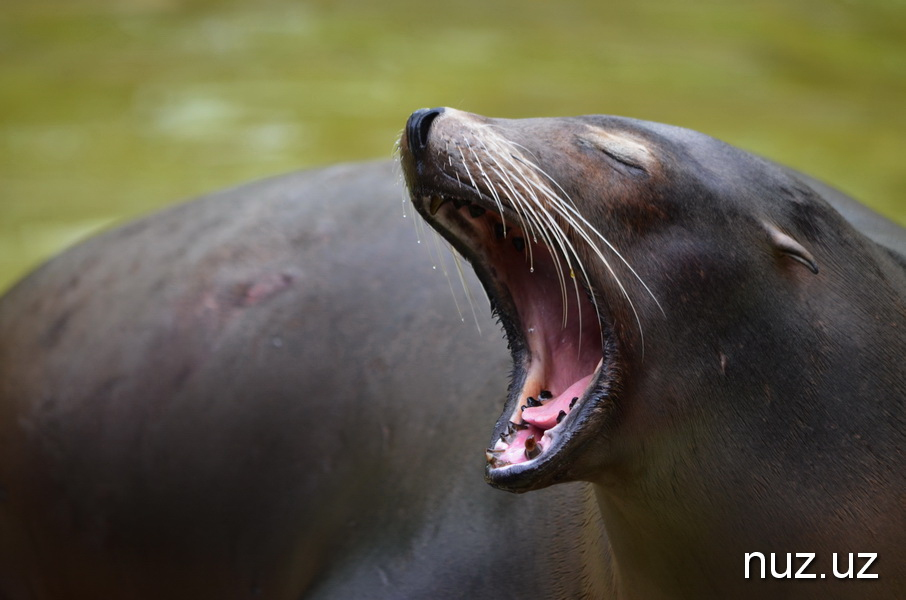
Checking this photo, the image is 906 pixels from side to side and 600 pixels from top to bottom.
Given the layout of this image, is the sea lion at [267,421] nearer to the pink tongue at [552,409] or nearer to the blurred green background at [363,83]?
the pink tongue at [552,409]

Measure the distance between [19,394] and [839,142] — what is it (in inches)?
170

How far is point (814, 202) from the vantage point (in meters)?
2.19

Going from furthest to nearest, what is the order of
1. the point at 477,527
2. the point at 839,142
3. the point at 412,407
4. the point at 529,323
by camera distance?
the point at 839,142, the point at 412,407, the point at 477,527, the point at 529,323

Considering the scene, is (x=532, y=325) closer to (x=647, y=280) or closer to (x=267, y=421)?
(x=647, y=280)

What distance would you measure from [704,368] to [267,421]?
126 cm

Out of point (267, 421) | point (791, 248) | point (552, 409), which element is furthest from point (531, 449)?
point (267, 421)

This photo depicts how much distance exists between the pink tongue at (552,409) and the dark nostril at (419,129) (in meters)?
0.45

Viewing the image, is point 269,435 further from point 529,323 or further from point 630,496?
point 630,496

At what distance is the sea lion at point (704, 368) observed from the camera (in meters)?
2.02

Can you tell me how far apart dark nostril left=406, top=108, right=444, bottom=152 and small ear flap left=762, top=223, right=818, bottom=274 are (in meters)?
0.56

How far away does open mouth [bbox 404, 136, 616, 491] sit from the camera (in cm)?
197

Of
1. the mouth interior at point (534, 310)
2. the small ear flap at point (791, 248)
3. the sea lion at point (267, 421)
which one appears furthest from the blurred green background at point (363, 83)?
the small ear flap at point (791, 248)

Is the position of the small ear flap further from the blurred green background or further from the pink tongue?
the blurred green background

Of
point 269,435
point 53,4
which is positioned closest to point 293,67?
point 53,4
